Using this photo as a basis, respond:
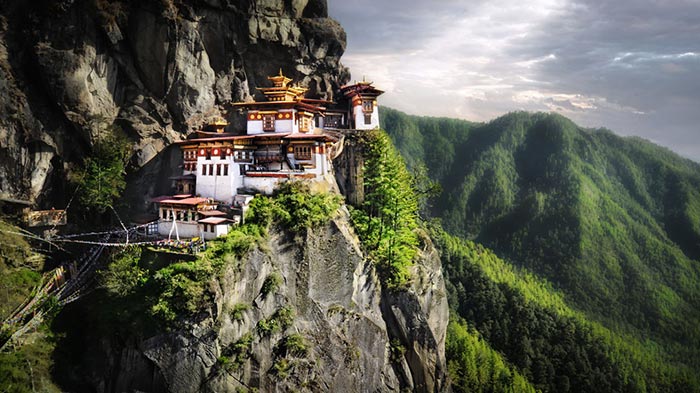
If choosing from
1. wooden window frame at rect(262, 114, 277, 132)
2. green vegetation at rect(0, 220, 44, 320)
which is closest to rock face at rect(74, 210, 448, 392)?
green vegetation at rect(0, 220, 44, 320)

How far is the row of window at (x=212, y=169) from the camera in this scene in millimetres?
35781

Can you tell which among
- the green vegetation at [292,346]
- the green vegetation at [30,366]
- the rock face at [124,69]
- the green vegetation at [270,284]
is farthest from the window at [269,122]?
the green vegetation at [30,366]

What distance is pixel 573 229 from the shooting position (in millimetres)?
110438

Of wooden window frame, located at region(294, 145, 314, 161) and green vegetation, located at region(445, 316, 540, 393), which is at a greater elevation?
wooden window frame, located at region(294, 145, 314, 161)

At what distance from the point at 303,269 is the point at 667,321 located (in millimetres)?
94239

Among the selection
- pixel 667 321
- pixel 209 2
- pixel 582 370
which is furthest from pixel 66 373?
pixel 667 321

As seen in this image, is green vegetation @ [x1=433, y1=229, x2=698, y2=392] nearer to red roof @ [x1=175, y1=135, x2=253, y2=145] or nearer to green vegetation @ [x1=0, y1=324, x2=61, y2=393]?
red roof @ [x1=175, y1=135, x2=253, y2=145]

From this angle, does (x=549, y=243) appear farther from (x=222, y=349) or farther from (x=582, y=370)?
(x=222, y=349)

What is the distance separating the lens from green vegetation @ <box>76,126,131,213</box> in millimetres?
34750

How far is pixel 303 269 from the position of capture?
3108 cm

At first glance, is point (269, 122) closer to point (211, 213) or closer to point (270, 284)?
point (211, 213)

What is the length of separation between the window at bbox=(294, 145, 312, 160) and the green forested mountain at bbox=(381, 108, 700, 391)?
47.3m

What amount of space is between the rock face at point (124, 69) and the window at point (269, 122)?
16.6ft

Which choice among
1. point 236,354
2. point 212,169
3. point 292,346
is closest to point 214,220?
point 212,169
